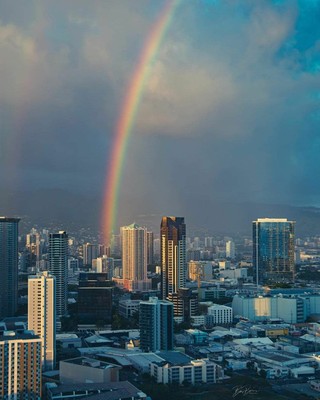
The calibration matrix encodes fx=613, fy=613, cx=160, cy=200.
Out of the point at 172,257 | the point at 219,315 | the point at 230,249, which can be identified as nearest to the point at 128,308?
the point at 172,257

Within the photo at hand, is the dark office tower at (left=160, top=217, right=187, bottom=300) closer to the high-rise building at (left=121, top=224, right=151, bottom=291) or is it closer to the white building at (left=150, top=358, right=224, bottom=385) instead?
the high-rise building at (left=121, top=224, right=151, bottom=291)

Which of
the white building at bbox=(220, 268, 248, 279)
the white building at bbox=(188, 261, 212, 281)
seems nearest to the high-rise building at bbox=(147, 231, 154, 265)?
the white building at bbox=(188, 261, 212, 281)

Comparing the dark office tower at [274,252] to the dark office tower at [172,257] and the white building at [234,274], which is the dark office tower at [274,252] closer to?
the white building at [234,274]

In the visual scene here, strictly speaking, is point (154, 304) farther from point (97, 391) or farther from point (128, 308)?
point (128, 308)

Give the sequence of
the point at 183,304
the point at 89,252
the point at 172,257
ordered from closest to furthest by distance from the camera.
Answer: the point at 183,304, the point at 172,257, the point at 89,252

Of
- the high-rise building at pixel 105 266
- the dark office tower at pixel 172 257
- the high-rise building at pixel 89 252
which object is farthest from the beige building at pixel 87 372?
the high-rise building at pixel 89 252
